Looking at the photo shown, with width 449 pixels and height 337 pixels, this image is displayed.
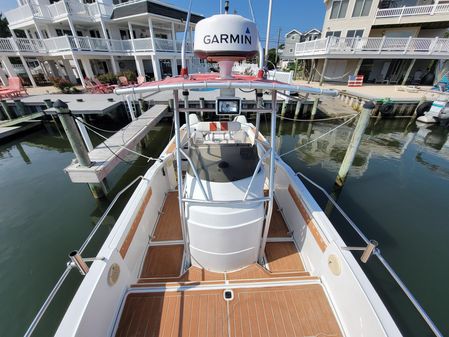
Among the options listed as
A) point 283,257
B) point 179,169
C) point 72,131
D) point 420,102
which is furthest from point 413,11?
point 72,131

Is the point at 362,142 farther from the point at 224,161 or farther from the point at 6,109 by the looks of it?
the point at 6,109

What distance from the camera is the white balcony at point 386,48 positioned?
14.3 m

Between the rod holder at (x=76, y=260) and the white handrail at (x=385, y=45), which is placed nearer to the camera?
the rod holder at (x=76, y=260)

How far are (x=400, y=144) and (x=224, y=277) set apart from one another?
36.4ft

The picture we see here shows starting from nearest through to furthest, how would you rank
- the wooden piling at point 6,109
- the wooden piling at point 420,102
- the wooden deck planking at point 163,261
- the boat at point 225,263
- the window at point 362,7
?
1. the boat at point 225,263
2. the wooden deck planking at point 163,261
3. the wooden piling at point 6,109
4. the wooden piling at point 420,102
5. the window at point 362,7

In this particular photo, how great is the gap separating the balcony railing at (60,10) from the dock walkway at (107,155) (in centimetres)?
1276

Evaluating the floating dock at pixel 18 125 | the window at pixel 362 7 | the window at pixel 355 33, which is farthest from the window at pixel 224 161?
the window at pixel 362 7

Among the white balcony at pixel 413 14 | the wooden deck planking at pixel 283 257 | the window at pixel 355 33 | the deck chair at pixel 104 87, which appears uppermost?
the white balcony at pixel 413 14

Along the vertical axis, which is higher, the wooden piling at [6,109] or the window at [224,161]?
the window at [224,161]

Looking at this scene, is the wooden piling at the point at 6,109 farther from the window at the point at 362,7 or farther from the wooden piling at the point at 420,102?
the window at the point at 362,7

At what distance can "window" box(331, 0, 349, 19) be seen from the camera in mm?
15909

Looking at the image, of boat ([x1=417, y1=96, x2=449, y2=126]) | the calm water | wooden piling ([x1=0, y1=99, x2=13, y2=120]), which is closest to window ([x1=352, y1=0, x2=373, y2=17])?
boat ([x1=417, y1=96, x2=449, y2=126])

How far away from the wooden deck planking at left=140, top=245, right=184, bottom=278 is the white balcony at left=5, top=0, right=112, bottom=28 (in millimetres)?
17919

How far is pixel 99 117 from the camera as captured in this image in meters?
12.0
